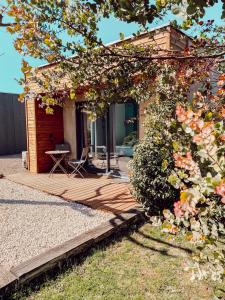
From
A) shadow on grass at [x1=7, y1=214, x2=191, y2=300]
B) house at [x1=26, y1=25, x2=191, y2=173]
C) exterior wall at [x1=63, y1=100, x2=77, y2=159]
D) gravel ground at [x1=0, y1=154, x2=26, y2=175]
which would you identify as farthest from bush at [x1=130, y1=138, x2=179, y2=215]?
gravel ground at [x1=0, y1=154, x2=26, y2=175]

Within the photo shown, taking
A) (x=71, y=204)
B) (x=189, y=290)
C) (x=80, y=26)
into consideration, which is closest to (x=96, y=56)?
(x=80, y=26)

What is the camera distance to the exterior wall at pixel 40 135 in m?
8.09

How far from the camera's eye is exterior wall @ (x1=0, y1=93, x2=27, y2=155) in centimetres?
1397

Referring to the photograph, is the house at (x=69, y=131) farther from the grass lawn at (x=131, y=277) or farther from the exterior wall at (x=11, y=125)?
the exterior wall at (x=11, y=125)

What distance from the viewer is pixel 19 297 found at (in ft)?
7.73

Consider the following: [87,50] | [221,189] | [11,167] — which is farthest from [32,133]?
[221,189]

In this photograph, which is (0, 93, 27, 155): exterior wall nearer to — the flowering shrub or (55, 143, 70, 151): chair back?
(55, 143, 70, 151): chair back

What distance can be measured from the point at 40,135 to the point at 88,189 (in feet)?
10.7

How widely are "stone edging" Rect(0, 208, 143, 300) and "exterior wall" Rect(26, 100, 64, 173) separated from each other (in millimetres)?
Answer: 5085

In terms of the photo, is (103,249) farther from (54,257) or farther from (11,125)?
(11,125)

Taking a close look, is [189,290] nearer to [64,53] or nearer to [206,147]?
[206,147]

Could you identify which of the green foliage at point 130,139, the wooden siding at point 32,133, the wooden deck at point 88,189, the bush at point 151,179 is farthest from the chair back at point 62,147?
the bush at point 151,179

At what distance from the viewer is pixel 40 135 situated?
823cm

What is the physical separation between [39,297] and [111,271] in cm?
81
